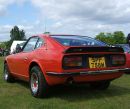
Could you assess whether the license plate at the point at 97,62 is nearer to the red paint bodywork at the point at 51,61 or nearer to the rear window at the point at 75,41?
the red paint bodywork at the point at 51,61

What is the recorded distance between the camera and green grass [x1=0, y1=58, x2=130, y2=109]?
23.2 ft

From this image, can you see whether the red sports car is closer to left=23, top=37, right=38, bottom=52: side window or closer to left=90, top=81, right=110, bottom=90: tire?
left=23, top=37, right=38, bottom=52: side window

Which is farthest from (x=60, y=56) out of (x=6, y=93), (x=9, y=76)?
(x=9, y=76)

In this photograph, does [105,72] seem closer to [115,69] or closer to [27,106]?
[115,69]

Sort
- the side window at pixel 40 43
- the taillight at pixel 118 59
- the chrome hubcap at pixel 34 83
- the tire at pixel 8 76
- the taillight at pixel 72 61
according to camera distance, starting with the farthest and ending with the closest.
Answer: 1. the tire at pixel 8 76
2. the side window at pixel 40 43
3. the chrome hubcap at pixel 34 83
4. the taillight at pixel 118 59
5. the taillight at pixel 72 61

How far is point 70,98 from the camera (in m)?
7.93

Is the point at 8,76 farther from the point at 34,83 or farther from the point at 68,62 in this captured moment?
the point at 68,62

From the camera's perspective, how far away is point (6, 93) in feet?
28.8

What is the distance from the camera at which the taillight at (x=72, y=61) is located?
731 centimetres

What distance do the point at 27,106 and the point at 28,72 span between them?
5.62ft

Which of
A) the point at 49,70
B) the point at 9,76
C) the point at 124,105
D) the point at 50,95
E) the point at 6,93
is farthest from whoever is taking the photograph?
the point at 9,76

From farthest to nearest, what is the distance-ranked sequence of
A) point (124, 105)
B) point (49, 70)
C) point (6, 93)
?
point (6, 93) < point (49, 70) < point (124, 105)

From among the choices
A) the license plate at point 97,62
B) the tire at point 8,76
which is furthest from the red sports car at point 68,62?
the tire at point 8,76

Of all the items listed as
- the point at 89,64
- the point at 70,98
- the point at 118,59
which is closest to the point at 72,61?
the point at 89,64
